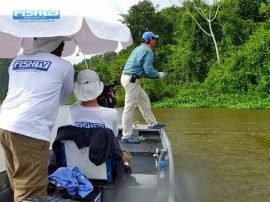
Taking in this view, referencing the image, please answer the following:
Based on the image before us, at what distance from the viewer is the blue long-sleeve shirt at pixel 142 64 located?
20.1 feet

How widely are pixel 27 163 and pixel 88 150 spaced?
1.98 feet

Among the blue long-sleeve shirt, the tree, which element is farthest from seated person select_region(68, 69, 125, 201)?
the tree

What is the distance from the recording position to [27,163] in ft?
9.48

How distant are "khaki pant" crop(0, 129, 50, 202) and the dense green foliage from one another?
15.2m

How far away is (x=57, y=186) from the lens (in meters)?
3.13

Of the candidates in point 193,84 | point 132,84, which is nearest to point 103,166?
point 132,84

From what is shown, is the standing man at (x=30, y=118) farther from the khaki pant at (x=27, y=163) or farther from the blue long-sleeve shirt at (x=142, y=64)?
the blue long-sleeve shirt at (x=142, y=64)

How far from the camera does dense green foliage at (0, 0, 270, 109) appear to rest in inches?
821

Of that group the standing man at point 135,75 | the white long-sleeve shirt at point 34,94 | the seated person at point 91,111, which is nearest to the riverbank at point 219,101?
the standing man at point 135,75

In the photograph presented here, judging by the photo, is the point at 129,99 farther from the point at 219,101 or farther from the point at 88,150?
the point at 219,101

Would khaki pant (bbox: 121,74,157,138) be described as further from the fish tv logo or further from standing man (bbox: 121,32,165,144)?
the fish tv logo

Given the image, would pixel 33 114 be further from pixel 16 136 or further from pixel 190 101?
pixel 190 101

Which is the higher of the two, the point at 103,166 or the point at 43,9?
the point at 43,9

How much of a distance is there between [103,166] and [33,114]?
847mm
